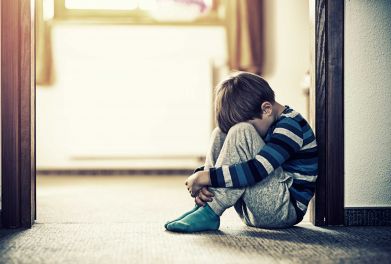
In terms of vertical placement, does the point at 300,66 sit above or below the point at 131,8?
below

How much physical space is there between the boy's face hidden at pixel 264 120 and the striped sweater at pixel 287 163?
0.02 metres

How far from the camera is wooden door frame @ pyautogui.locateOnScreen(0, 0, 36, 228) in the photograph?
5.68ft

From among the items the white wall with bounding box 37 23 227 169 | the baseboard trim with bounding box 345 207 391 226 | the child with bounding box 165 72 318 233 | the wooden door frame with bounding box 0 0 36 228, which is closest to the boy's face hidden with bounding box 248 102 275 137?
the child with bounding box 165 72 318 233

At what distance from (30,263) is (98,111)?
264 centimetres

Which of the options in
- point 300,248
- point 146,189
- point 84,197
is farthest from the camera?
point 146,189

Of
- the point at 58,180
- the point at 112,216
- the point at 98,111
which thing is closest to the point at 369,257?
the point at 112,216

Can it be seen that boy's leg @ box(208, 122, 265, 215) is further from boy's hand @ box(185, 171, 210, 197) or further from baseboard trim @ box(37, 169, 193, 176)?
baseboard trim @ box(37, 169, 193, 176)

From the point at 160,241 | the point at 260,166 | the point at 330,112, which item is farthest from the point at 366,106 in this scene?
the point at 160,241

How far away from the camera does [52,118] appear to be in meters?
3.93

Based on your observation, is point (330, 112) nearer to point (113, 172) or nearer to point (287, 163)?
point (287, 163)

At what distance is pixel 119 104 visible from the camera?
3877 mm

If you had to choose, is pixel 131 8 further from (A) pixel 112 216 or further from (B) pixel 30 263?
(B) pixel 30 263

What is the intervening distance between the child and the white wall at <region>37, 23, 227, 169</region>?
7.00ft

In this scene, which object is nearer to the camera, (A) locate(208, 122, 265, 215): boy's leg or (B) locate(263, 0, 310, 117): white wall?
(A) locate(208, 122, 265, 215): boy's leg
